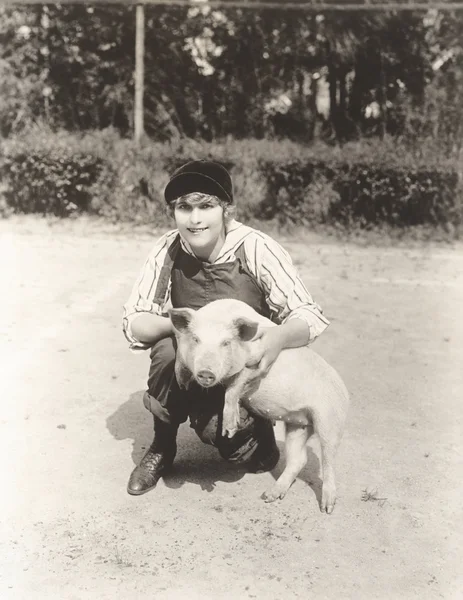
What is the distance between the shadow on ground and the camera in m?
4.02

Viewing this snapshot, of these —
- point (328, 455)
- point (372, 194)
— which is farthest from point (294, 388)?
point (372, 194)

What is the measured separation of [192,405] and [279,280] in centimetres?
76

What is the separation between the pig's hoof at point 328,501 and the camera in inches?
144

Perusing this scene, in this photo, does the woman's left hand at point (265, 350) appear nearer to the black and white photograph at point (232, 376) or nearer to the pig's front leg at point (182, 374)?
the black and white photograph at point (232, 376)

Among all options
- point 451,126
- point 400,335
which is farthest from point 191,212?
point 451,126

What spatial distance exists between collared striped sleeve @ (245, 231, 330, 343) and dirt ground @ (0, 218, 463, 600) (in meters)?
0.93

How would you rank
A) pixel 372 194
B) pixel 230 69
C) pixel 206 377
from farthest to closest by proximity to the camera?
1. pixel 230 69
2. pixel 372 194
3. pixel 206 377

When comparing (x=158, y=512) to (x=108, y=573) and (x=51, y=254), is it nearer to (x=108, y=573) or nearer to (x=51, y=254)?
(x=108, y=573)

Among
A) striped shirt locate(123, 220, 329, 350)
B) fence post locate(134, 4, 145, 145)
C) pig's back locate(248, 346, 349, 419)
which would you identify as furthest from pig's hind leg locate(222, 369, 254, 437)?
fence post locate(134, 4, 145, 145)

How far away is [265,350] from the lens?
3.32 meters

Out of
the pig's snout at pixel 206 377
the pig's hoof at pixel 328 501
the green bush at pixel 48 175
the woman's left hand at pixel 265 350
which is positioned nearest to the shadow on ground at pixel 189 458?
the pig's hoof at pixel 328 501

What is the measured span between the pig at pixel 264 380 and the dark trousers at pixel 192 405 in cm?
18

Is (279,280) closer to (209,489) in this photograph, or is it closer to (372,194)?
(209,489)

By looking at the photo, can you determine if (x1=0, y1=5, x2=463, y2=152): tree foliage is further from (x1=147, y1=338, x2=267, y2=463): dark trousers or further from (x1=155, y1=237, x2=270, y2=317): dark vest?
(x1=147, y1=338, x2=267, y2=463): dark trousers
